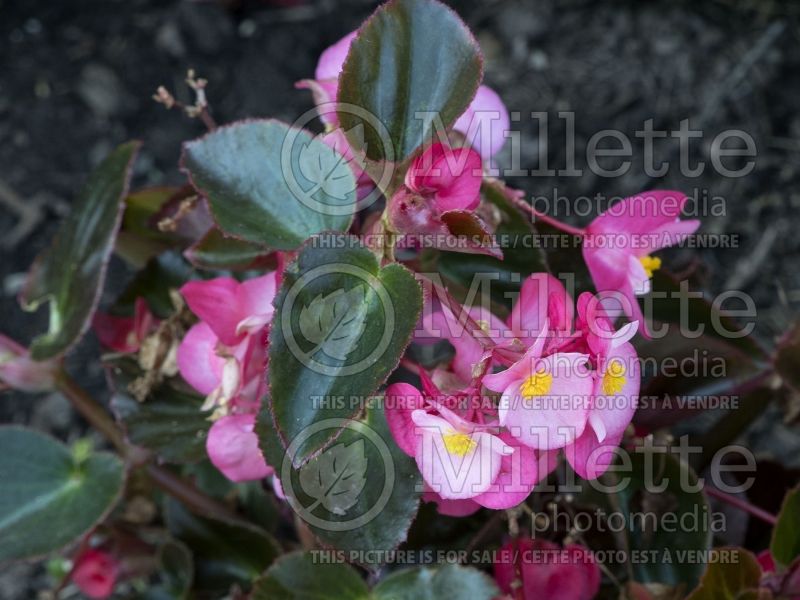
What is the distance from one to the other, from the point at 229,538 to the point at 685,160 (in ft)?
2.86

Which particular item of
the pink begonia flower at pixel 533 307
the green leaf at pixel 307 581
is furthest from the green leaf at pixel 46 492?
the pink begonia flower at pixel 533 307

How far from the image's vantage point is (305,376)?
0.54 metres

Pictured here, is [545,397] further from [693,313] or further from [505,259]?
[693,313]

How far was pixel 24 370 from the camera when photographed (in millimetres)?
833

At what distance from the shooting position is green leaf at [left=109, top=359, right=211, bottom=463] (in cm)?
78

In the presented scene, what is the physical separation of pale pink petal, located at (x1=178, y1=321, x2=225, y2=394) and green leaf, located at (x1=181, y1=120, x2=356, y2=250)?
3.8 inches

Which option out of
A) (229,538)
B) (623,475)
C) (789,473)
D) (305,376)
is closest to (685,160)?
(789,473)

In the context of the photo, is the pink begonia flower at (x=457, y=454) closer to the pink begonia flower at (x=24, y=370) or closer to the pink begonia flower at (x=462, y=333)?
the pink begonia flower at (x=462, y=333)

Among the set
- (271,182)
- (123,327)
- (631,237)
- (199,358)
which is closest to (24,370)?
(123,327)

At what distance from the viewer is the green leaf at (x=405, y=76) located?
1.95 feet

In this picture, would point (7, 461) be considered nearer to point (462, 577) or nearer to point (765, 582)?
point (462, 577)

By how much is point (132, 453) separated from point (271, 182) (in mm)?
354

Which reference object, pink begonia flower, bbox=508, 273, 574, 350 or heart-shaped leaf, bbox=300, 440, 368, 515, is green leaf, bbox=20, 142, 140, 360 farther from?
pink begonia flower, bbox=508, 273, 574, 350

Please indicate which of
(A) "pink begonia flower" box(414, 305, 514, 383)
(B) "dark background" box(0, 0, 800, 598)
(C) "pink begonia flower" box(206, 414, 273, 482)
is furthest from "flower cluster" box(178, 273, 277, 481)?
(B) "dark background" box(0, 0, 800, 598)
